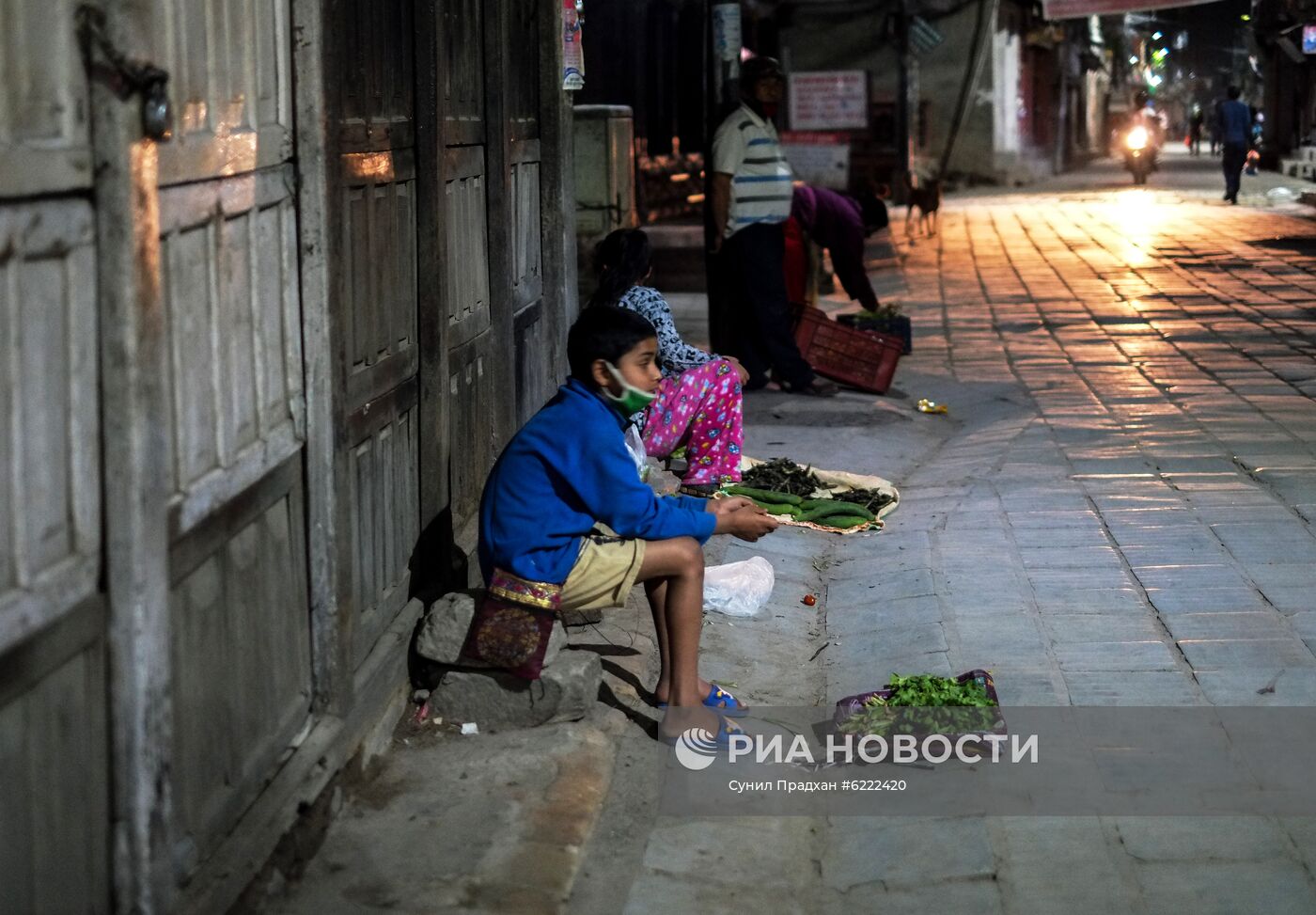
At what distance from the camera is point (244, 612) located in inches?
139

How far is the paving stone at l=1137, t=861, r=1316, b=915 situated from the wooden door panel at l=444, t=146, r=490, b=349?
8.74 feet

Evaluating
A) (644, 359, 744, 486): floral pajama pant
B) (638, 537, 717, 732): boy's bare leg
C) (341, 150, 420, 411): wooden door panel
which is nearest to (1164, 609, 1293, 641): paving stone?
(638, 537, 717, 732): boy's bare leg

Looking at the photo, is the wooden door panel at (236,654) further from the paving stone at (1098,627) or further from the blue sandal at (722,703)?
the paving stone at (1098,627)

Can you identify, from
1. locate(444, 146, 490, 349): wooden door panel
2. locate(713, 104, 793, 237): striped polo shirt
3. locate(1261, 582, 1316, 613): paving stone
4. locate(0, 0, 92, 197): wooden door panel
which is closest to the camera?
locate(0, 0, 92, 197): wooden door panel

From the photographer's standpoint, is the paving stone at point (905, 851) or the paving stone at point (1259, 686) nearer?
the paving stone at point (905, 851)

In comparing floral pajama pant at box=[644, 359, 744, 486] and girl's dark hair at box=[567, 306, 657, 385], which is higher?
girl's dark hair at box=[567, 306, 657, 385]

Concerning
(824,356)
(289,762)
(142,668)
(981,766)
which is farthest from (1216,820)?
(824,356)

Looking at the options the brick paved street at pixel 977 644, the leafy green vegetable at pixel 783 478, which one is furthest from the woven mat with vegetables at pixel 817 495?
the brick paved street at pixel 977 644

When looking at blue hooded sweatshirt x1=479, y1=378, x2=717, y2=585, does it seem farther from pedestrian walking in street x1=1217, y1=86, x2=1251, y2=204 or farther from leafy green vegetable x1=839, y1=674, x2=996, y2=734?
pedestrian walking in street x1=1217, y1=86, x2=1251, y2=204

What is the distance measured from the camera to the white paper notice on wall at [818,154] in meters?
19.0

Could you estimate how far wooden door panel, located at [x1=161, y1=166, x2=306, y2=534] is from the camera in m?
3.09

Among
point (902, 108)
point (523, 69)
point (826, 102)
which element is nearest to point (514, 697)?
point (523, 69)

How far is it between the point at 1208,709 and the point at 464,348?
104 inches

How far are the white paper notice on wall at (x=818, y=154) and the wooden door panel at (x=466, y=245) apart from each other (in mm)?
13153
